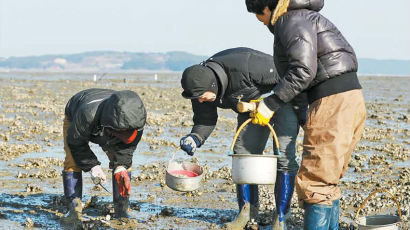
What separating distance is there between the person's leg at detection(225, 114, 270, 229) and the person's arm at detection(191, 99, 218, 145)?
1.08ft

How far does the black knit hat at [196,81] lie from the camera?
5336mm

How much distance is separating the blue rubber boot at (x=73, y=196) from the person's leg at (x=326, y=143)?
2607mm

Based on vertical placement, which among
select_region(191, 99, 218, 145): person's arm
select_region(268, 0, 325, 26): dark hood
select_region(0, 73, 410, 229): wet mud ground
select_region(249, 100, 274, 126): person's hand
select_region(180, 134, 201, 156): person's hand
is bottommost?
select_region(0, 73, 410, 229): wet mud ground

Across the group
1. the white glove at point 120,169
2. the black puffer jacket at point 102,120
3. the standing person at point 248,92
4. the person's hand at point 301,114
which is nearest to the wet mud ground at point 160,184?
the white glove at point 120,169

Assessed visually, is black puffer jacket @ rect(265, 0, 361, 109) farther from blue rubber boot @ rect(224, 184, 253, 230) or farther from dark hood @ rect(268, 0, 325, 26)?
blue rubber boot @ rect(224, 184, 253, 230)

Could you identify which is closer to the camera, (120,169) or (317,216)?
(317,216)

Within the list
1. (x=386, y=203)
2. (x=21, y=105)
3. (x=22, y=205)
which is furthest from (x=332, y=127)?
(x=21, y=105)

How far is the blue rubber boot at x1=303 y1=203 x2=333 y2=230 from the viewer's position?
4.61 m

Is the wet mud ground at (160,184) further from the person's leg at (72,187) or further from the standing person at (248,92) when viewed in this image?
the standing person at (248,92)

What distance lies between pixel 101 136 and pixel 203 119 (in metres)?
0.97

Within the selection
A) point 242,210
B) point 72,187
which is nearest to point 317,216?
point 242,210

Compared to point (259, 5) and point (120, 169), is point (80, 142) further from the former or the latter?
point (259, 5)

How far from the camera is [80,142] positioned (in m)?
5.91

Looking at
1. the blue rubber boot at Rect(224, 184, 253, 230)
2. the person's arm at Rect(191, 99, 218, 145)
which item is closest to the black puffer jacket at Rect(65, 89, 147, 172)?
the person's arm at Rect(191, 99, 218, 145)
